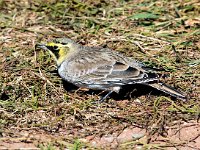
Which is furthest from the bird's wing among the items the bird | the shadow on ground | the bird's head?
the shadow on ground

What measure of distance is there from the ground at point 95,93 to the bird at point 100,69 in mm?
201

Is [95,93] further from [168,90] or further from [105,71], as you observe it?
[168,90]

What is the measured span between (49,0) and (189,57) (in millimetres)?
2969

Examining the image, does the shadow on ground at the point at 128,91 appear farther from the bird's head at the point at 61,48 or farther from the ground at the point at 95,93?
the bird's head at the point at 61,48

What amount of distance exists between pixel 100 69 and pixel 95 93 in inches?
19.0

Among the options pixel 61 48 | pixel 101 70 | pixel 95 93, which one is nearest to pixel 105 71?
pixel 101 70

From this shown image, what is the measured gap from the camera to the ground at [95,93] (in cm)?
714

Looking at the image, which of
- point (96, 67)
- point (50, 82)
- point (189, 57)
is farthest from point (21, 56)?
point (189, 57)

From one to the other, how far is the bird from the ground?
201mm

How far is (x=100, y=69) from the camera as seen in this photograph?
7863mm

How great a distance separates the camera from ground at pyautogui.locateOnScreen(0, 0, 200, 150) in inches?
281

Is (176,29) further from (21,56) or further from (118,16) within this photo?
(21,56)

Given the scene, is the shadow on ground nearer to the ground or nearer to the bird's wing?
the ground

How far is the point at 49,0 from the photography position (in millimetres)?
10875
